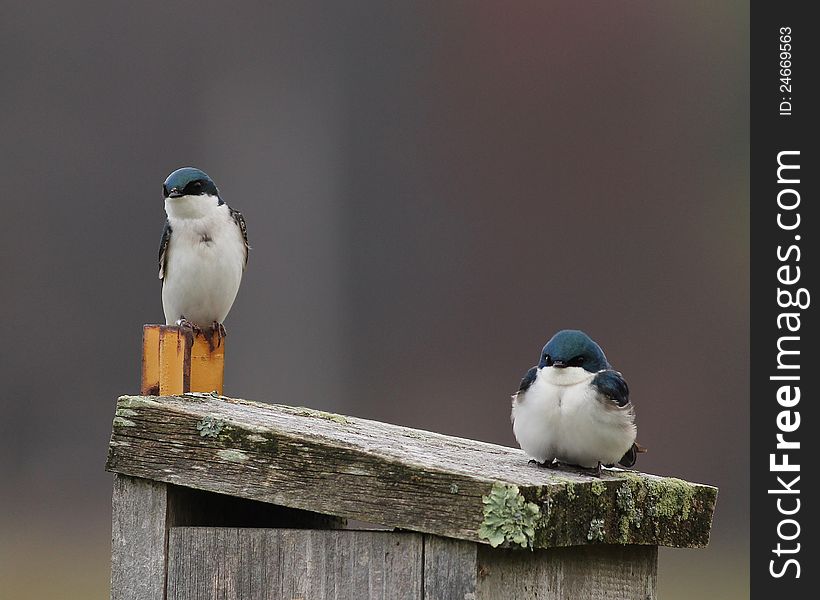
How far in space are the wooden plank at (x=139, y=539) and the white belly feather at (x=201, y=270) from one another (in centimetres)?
128

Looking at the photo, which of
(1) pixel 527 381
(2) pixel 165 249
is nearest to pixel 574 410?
(1) pixel 527 381

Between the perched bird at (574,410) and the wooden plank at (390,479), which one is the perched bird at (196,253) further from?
the perched bird at (574,410)

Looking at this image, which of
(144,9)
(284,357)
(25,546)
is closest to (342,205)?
(284,357)

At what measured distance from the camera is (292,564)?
8.07ft

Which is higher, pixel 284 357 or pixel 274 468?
pixel 284 357

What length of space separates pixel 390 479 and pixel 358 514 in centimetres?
8

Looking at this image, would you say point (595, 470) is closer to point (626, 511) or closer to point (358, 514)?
point (626, 511)

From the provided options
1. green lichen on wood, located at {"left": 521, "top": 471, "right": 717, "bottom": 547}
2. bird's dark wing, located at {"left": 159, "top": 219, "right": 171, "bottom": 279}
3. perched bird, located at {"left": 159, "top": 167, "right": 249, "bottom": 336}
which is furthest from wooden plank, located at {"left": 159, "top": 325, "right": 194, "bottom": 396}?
bird's dark wing, located at {"left": 159, "top": 219, "right": 171, "bottom": 279}

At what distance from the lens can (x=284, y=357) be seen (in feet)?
22.9

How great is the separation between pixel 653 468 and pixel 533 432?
14.2ft

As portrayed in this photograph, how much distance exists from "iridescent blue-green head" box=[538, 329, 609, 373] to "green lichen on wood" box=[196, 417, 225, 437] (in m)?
0.59

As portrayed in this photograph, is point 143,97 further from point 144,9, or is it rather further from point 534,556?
point 534,556

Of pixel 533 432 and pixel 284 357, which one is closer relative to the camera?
pixel 533 432

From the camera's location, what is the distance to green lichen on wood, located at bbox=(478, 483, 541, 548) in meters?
2.26
